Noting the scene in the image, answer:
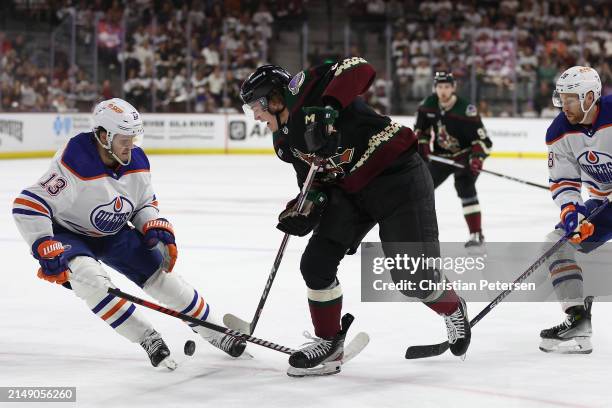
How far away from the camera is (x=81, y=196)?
3406 mm

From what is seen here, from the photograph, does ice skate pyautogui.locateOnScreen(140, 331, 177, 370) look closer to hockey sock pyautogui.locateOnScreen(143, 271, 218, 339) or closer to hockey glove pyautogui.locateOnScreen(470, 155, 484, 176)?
hockey sock pyautogui.locateOnScreen(143, 271, 218, 339)

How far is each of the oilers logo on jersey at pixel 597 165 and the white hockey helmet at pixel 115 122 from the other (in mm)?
1732

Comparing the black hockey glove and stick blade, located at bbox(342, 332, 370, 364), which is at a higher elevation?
the black hockey glove

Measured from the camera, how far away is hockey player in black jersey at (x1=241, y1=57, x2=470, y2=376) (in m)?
3.28

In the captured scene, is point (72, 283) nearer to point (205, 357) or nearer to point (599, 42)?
point (205, 357)

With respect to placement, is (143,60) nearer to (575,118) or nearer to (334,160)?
A: (575,118)

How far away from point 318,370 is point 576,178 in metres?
1.30

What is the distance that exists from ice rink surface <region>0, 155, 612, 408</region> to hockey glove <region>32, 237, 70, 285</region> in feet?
1.17

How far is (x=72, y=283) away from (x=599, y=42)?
14.8 metres

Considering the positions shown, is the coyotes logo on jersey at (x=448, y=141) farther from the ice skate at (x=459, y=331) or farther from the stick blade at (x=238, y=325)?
the stick blade at (x=238, y=325)

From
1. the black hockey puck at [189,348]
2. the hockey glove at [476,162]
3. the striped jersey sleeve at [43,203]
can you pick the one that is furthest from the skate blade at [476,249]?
the striped jersey sleeve at [43,203]

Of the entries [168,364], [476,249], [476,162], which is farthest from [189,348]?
[476,162]

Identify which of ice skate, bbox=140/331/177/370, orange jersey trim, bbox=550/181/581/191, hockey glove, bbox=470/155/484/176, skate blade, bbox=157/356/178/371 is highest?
orange jersey trim, bbox=550/181/581/191

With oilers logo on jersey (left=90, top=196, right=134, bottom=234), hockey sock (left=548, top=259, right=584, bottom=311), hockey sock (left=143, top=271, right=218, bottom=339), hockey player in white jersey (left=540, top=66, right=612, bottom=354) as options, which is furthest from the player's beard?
oilers logo on jersey (left=90, top=196, right=134, bottom=234)
